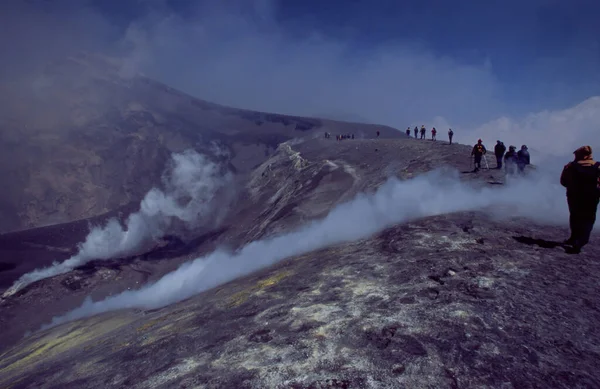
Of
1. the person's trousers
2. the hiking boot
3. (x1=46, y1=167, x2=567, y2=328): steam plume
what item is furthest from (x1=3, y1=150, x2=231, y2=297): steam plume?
the person's trousers

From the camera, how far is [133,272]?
41.3m

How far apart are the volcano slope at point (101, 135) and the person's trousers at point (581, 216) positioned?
67352mm

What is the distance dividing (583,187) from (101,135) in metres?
86.9

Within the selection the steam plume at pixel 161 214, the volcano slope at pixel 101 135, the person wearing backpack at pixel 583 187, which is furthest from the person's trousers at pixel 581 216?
the volcano slope at pixel 101 135

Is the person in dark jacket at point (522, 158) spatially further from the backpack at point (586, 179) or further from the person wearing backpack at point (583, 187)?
the backpack at point (586, 179)

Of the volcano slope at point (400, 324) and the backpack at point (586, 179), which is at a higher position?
the backpack at point (586, 179)

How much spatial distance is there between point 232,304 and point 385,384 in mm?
6783

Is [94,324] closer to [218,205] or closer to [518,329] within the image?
[518,329]

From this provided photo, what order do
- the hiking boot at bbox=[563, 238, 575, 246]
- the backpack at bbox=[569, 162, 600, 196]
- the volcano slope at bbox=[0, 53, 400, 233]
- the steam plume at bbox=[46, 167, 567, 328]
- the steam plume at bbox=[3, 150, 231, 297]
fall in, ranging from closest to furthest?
the backpack at bbox=[569, 162, 600, 196], the hiking boot at bbox=[563, 238, 575, 246], the steam plume at bbox=[46, 167, 567, 328], the steam plume at bbox=[3, 150, 231, 297], the volcano slope at bbox=[0, 53, 400, 233]

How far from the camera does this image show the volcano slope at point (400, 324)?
5.49m

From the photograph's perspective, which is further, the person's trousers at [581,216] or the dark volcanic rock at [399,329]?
the person's trousers at [581,216]

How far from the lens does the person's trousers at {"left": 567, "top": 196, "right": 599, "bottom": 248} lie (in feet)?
26.8

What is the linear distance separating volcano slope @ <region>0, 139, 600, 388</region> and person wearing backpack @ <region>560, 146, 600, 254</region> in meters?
1.13

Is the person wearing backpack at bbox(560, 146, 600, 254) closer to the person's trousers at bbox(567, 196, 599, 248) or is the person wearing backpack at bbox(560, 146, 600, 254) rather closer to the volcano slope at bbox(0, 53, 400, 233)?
the person's trousers at bbox(567, 196, 599, 248)
